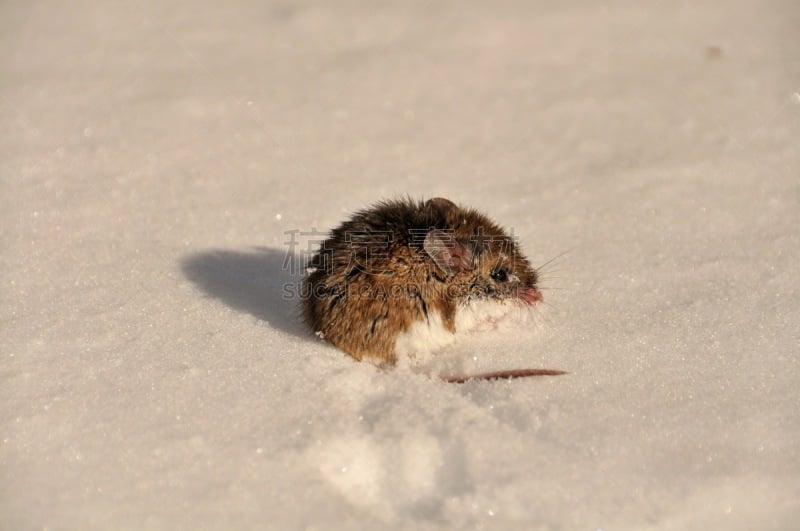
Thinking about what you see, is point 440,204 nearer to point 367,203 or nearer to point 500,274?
point 500,274

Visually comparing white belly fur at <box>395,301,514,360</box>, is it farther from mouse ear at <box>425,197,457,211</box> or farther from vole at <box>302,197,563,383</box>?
mouse ear at <box>425,197,457,211</box>

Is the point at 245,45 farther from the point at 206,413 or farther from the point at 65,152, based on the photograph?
the point at 206,413

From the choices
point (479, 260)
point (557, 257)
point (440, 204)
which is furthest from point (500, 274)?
point (557, 257)

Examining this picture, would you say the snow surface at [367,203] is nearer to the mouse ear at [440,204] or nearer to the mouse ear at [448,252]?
the mouse ear at [448,252]

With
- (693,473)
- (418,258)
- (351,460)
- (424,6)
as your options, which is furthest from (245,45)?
(693,473)

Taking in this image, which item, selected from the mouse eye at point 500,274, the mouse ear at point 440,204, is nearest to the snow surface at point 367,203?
the mouse eye at point 500,274

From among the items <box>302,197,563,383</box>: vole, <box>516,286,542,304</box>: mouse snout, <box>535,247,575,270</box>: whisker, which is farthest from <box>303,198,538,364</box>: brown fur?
<box>535,247,575,270</box>: whisker

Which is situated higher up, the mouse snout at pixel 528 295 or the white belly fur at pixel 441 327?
the mouse snout at pixel 528 295
